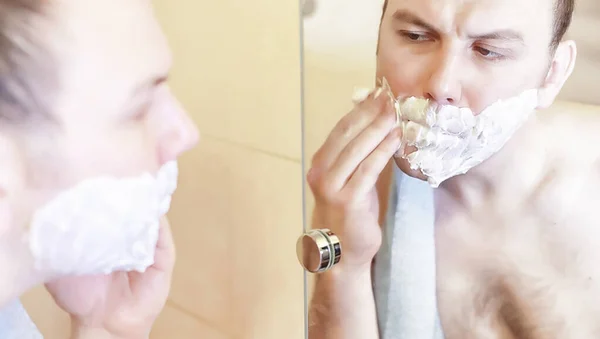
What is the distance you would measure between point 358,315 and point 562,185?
0.83ft

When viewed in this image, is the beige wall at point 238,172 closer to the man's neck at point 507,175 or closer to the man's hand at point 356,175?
the man's hand at point 356,175

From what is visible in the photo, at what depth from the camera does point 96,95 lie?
14.8 inches

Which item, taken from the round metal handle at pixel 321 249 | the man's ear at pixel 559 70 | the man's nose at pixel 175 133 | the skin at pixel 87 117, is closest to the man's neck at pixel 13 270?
the skin at pixel 87 117

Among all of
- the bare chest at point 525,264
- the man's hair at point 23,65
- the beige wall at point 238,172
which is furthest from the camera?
the beige wall at point 238,172

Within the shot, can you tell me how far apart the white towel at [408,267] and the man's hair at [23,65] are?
357 mm

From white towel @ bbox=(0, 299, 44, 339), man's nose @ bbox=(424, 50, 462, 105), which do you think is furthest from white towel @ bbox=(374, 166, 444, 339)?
white towel @ bbox=(0, 299, 44, 339)

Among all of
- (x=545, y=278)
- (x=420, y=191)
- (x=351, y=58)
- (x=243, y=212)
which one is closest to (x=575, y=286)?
(x=545, y=278)

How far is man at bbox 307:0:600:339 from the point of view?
52 cm

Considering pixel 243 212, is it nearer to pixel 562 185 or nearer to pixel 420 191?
pixel 420 191

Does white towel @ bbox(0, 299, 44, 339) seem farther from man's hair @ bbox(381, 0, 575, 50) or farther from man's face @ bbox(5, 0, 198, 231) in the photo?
man's hair @ bbox(381, 0, 575, 50)

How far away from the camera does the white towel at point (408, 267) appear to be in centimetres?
61

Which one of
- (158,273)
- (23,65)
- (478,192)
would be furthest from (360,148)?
(23,65)

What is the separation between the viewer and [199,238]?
833 millimetres

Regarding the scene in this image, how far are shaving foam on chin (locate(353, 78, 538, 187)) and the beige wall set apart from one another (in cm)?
21
